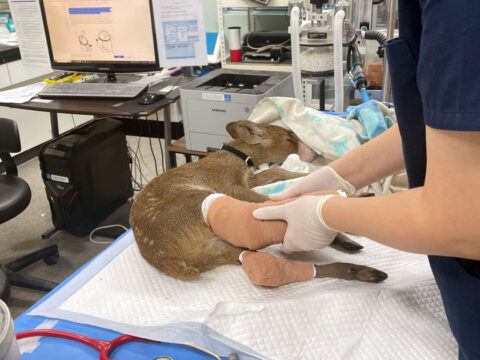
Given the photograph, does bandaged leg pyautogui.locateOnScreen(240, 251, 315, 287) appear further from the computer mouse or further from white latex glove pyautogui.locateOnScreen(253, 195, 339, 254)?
the computer mouse

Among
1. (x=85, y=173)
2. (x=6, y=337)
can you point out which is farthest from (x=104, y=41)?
(x=6, y=337)

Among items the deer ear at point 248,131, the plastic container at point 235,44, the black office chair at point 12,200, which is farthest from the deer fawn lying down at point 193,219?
the plastic container at point 235,44

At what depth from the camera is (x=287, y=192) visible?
1.37 m

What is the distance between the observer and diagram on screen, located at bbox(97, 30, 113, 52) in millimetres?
2740

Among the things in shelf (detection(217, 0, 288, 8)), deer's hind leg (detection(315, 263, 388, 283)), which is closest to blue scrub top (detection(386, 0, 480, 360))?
deer's hind leg (detection(315, 263, 388, 283))

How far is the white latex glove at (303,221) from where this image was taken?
3.20 ft

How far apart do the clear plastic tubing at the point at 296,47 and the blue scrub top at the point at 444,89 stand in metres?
1.29

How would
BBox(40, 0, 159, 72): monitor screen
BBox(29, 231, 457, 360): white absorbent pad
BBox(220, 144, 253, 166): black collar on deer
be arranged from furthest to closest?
BBox(40, 0, 159, 72): monitor screen < BBox(220, 144, 253, 166): black collar on deer < BBox(29, 231, 457, 360): white absorbent pad

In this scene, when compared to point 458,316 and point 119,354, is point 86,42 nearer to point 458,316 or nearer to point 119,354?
point 119,354

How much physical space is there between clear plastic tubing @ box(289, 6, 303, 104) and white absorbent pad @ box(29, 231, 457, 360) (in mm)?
1081

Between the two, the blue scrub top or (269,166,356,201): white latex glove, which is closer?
the blue scrub top

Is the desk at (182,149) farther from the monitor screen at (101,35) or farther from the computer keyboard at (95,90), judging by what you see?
the monitor screen at (101,35)

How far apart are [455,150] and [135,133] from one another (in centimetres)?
375

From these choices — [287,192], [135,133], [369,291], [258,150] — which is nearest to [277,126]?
[258,150]
